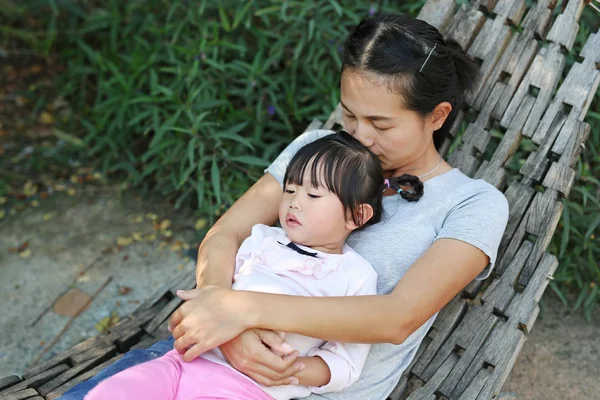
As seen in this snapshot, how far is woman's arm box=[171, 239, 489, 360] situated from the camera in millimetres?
1960

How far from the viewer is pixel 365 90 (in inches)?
89.8

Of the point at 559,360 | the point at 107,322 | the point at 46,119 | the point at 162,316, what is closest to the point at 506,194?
the point at 559,360

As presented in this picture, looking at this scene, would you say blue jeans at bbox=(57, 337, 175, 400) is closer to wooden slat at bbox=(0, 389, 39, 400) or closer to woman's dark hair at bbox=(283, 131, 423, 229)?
wooden slat at bbox=(0, 389, 39, 400)

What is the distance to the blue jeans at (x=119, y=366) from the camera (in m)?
2.00

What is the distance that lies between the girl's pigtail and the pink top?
293mm

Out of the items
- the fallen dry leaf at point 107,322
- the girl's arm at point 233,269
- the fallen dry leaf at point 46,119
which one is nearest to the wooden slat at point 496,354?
the girl's arm at point 233,269

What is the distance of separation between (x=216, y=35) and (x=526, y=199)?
6.21 feet

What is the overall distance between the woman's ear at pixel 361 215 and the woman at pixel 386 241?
0.27ft

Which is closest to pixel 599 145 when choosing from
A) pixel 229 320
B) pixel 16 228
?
pixel 229 320

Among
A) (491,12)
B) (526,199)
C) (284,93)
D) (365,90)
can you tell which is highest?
(491,12)

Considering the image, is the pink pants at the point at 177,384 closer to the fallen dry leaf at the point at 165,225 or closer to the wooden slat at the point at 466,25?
the wooden slat at the point at 466,25

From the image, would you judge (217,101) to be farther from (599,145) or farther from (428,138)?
(599,145)

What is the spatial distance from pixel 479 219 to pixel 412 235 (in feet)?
0.71

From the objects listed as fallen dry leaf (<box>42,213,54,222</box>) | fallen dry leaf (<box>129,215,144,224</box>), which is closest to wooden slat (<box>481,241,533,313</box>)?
fallen dry leaf (<box>129,215,144,224</box>)
